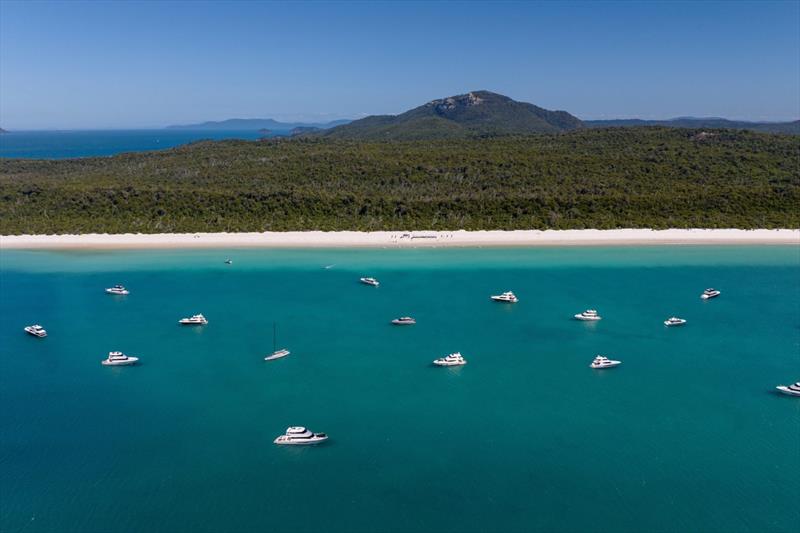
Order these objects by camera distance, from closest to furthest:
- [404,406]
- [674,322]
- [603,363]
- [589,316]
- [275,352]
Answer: [404,406] → [603,363] → [275,352] → [674,322] → [589,316]

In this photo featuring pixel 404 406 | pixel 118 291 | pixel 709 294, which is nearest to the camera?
pixel 404 406

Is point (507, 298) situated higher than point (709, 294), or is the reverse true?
point (709, 294)

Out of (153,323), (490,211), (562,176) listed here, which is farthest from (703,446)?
(562,176)

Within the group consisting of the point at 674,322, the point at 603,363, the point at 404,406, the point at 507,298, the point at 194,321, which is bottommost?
the point at 404,406

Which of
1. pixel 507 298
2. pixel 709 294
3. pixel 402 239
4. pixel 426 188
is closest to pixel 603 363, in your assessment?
pixel 507 298

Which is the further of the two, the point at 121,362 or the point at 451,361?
the point at 121,362

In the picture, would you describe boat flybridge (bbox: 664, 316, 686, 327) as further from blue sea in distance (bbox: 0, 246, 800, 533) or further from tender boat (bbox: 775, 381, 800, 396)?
tender boat (bbox: 775, 381, 800, 396)

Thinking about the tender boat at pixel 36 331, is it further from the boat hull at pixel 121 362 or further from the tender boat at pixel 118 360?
the boat hull at pixel 121 362

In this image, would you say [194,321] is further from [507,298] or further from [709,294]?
[709,294]
